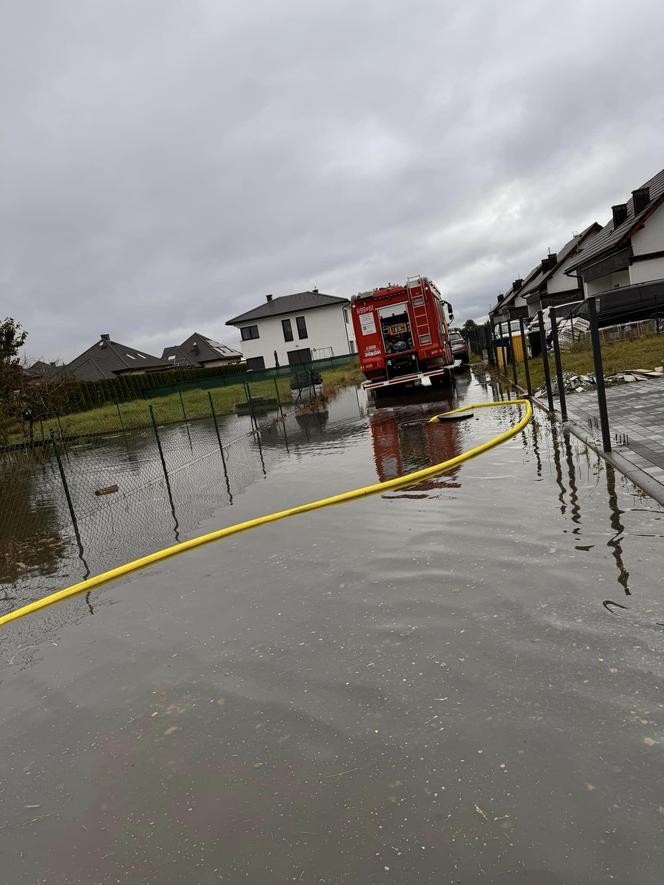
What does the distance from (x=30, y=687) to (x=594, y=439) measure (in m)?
7.40

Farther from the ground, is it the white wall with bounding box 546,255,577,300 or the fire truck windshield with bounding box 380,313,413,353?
the white wall with bounding box 546,255,577,300

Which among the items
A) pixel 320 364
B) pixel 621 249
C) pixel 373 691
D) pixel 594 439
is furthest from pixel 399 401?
pixel 320 364

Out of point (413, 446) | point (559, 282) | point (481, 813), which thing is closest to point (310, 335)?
point (559, 282)

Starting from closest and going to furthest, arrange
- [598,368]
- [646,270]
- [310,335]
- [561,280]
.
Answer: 1. [598,368]
2. [646,270]
3. [561,280]
4. [310,335]

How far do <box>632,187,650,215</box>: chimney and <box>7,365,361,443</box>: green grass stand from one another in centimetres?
1694

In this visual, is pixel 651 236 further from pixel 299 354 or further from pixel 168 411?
pixel 299 354

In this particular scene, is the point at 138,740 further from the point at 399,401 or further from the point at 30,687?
the point at 399,401

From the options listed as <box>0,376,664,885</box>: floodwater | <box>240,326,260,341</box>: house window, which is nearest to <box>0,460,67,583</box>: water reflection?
<box>0,376,664,885</box>: floodwater

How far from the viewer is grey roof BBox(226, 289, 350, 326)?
164ft

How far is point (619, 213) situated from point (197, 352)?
50.8 m

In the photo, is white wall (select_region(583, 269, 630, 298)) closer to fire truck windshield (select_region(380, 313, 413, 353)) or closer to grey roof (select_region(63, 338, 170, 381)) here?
fire truck windshield (select_region(380, 313, 413, 353))

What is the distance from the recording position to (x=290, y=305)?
51.0 meters

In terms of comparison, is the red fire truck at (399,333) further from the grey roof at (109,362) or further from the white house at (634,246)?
the grey roof at (109,362)

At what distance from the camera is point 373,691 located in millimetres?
3318
